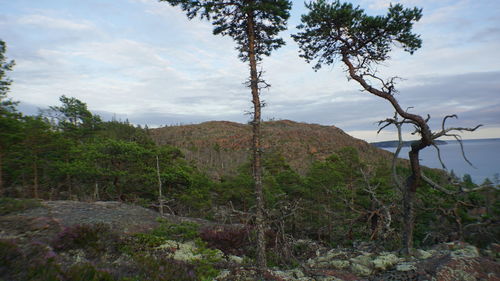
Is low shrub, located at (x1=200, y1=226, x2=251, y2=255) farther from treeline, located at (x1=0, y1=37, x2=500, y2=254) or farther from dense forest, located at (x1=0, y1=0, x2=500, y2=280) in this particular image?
treeline, located at (x1=0, y1=37, x2=500, y2=254)

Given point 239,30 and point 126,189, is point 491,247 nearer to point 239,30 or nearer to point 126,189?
point 239,30

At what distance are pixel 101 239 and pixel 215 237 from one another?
473 centimetres

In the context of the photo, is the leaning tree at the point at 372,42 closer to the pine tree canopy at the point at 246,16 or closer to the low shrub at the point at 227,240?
the pine tree canopy at the point at 246,16

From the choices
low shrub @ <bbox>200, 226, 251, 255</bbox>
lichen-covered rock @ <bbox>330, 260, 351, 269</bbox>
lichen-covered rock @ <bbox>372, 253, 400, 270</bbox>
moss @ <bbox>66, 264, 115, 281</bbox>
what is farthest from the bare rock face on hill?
moss @ <bbox>66, 264, 115, 281</bbox>

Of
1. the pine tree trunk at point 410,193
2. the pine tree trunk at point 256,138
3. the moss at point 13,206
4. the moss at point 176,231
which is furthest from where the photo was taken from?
the moss at point 13,206

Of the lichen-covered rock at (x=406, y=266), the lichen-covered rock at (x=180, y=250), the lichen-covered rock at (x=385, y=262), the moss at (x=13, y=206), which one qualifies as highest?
the moss at (x=13, y=206)

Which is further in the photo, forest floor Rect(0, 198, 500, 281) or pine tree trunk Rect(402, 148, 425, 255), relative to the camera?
pine tree trunk Rect(402, 148, 425, 255)

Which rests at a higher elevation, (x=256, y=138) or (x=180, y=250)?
(x=256, y=138)

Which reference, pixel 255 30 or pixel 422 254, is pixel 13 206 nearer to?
pixel 255 30

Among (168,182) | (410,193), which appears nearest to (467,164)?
(410,193)

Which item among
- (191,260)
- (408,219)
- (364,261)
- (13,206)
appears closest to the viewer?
(191,260)

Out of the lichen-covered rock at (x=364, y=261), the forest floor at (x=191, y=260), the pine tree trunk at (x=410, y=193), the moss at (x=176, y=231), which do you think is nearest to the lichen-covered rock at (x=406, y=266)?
the forest floor at (x=191, y=260)

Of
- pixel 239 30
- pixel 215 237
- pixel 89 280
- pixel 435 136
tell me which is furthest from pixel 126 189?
pixel 435 136

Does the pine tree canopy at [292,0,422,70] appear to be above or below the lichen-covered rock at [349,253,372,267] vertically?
above
